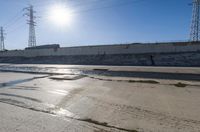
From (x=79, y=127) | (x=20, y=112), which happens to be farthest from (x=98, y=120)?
(x=20, y=112)

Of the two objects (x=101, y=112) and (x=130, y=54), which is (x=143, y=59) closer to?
(x=130, y=54)

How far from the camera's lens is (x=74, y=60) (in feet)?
115

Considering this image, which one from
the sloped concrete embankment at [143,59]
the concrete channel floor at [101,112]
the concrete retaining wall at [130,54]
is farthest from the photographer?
the concrete retaining wall at [130,54]

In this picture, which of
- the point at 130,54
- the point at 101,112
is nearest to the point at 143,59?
the point at 130,54

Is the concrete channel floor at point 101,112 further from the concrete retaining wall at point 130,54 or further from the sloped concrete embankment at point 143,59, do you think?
the concrete retaining wall at point 130,54

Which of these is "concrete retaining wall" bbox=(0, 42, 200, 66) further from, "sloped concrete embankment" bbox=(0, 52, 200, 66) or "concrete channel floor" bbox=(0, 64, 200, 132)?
"concrete channel floor" bbox=(0, 64, 200, 132)

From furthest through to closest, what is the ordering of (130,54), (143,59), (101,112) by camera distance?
(130,54) < (143,59) < (101,112)

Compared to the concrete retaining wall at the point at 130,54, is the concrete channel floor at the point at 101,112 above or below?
Answer: below

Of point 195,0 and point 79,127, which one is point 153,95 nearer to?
point 79,127

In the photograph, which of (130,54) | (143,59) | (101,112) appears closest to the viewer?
(101,112)

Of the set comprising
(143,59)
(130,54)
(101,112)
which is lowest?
(101,112)

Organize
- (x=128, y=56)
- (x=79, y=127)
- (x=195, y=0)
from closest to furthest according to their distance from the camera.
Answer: (x=79, y=127), (x=128, y=56), (x=195, y=0)

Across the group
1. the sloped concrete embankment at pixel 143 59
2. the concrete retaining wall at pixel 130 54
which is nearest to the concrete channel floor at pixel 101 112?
the sloped concrete embankment at pixel 143 59

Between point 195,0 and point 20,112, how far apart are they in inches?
1411
